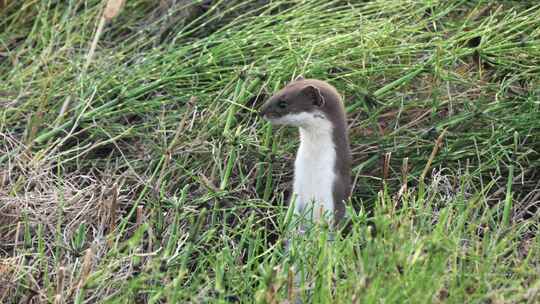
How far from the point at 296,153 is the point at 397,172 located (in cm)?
51

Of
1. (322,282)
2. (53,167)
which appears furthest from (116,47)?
(322,282)

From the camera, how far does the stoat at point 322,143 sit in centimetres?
512

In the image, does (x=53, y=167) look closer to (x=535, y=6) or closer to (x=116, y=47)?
(x=116, y=47)

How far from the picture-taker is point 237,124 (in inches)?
224

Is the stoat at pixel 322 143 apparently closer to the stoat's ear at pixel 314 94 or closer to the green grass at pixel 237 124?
the stoat's ear at pixel 314 94

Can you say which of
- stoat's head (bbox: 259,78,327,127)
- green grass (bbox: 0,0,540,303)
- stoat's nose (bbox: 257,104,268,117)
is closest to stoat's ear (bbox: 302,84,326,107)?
stoat's head (bbox: 259,78,327,127)

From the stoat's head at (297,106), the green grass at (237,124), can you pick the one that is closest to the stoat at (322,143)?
the stoat's head at (297,106)

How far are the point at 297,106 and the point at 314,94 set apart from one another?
0.10 metres

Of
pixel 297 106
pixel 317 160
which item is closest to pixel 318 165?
pixel 317 160

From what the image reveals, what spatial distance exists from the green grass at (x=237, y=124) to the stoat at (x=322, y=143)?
16 centimetres

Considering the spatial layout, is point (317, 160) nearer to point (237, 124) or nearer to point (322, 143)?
point (322, 143)

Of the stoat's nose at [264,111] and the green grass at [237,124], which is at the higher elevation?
the stoat's nose at [264,111]

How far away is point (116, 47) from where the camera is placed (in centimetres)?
643

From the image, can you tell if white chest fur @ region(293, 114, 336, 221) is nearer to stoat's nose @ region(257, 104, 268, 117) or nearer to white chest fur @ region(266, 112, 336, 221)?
white chest fur @ region(266, 112, 336, 221)
